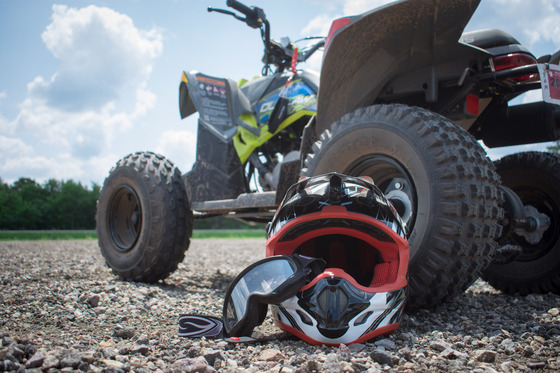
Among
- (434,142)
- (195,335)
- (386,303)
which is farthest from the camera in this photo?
(434,142)

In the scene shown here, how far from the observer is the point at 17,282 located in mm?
3291

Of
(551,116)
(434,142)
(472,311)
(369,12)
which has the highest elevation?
(369,12)

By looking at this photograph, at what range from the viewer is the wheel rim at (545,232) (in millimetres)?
3137

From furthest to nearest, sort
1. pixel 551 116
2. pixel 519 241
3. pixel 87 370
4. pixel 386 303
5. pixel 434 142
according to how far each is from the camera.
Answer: pixel 519 241
pixel 551 116
pixel 434 142
pixel 386 303
pixel 87 370

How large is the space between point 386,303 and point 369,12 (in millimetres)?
1615

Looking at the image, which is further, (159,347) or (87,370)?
(159,347)

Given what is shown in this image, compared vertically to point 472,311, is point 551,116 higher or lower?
higher

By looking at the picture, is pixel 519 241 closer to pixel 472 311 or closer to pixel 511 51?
pixel 472 311

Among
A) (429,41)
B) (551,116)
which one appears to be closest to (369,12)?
(429,41)

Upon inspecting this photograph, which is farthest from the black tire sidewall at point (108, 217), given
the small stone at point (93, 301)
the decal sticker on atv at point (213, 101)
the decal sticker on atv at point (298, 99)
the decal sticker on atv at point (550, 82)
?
the decal sticker on atv at point (550, 82)

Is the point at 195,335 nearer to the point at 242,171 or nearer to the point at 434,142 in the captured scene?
the point at 434,142

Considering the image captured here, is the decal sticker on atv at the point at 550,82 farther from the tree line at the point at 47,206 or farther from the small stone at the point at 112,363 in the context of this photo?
the tree line at the point at 47,206

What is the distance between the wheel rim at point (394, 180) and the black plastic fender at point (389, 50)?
0.50m

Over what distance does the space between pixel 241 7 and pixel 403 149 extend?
2.68m
